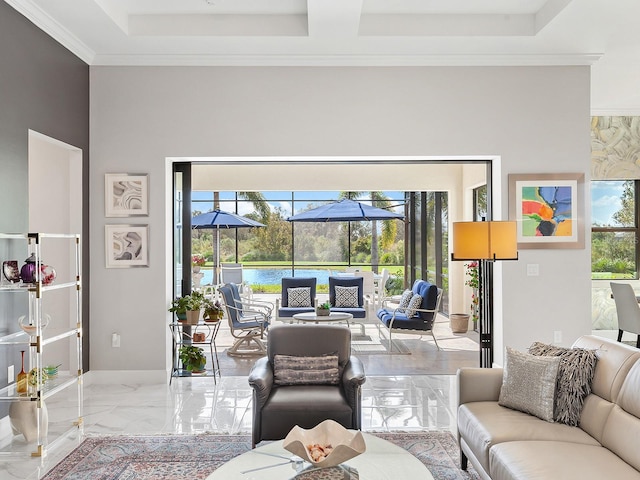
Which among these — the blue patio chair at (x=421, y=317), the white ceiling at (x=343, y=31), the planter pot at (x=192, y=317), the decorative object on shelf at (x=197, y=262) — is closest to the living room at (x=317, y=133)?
the white ceiling at (x=343, y=31)

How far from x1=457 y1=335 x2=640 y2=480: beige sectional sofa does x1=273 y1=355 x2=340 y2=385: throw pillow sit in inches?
37.6

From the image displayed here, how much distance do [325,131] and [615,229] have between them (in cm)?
502

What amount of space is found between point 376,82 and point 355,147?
2.25ft

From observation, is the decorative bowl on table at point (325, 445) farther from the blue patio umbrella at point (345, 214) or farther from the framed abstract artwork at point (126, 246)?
the blue patio umbrella at point (345, 214)

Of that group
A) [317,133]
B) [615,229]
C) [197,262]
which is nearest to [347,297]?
[317,133]

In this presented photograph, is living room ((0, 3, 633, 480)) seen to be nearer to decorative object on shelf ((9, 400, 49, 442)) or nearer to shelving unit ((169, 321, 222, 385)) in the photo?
shelving unit ((169, 321, 222, 385))

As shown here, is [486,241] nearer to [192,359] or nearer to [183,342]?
[192,359]

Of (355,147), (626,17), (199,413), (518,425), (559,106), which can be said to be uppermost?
(626,17)

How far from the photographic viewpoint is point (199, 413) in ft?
14.8

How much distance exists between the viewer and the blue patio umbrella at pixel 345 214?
8680 millimetres

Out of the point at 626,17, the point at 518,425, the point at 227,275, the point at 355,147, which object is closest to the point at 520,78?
the point at 626,17

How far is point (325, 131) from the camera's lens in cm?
552

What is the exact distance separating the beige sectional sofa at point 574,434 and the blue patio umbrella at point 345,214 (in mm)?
5508

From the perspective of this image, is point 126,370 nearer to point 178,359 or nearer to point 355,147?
point 178,359
